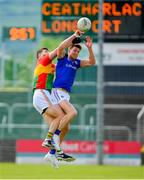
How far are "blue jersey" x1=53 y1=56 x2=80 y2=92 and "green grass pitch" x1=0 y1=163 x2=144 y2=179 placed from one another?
270 cm

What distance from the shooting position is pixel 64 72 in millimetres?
19047

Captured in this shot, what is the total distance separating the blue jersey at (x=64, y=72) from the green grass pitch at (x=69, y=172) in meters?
2.70

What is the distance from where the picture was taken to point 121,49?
96.8 ft

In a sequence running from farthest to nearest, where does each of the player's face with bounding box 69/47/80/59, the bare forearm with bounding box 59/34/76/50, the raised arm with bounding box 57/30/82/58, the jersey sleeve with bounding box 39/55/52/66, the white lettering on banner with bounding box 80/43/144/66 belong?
the white lettering on banner with bounding box 80/43/144/66
the jersey sleeve with bounding box 39/55/52/66
the player's face with bounding box 69/47/80/59
the bare forearm with bounding box 59/34/76/50
the raised arm with bounding box 57/30/82/58

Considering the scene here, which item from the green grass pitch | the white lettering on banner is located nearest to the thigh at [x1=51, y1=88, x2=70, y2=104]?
the green grass pitch

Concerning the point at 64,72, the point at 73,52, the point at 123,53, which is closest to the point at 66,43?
the point at 73,52

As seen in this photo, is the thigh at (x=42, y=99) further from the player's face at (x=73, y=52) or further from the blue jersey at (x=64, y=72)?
the player's face at (x=73, y=52)

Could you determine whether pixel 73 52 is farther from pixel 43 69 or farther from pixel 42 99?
pixel 42 99

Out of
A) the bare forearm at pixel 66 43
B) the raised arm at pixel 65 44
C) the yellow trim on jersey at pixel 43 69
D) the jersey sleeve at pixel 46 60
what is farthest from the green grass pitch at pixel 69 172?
the bare forearm at pixel 66 43

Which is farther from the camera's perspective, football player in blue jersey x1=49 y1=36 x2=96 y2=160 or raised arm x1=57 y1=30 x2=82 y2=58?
football player in blue jersey x1=49 y1=36 x2=96 y2=160

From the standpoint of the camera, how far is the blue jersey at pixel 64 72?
19.0 m

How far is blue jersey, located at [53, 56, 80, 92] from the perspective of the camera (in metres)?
19.0

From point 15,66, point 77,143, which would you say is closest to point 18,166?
point 77,143

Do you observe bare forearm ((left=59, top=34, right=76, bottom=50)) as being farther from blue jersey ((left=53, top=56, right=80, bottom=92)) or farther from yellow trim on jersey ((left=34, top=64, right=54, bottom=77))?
yellow trim on jersey ((left=34, top=64, right=54, bottom=77))
